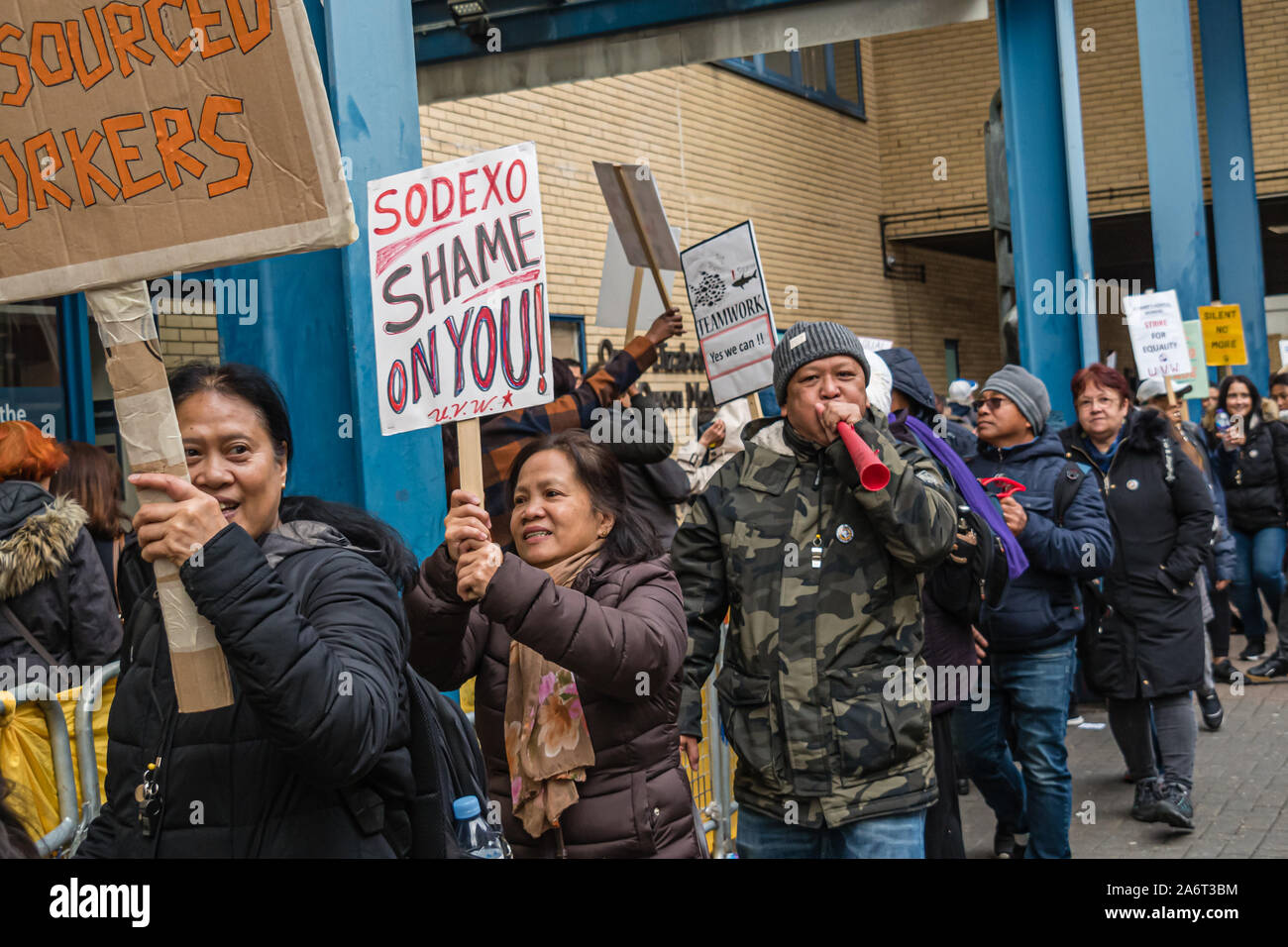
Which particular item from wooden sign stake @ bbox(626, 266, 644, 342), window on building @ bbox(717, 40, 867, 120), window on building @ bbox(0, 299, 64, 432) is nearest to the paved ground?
wooden sign stake @ bbox(626, 266, 644, 342)

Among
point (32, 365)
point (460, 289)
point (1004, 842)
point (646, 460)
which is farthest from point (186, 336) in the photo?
point (460, 289)

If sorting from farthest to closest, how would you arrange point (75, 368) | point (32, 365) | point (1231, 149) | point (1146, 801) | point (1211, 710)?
point (1231, 149) < point (75, 368) < point (32, 365) < point (1211, 710) < point (1146, 801)

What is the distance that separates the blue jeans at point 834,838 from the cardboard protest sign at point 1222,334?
9464mm

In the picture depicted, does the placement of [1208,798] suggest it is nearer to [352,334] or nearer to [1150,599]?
[1150,599]

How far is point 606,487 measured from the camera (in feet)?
11.1

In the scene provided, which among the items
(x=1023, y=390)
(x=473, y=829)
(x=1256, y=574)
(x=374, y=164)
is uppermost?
(x=374, y=164)

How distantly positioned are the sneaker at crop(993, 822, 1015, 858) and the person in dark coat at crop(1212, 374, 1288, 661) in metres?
5.08

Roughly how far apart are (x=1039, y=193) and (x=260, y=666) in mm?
8230

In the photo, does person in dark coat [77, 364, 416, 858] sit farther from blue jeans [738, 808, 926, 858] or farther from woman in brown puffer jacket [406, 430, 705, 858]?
blue jeans [738, 808, 926, 858]

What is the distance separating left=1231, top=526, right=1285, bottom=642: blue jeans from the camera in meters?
9.80

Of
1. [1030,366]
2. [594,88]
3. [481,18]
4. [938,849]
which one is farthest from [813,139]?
[938,849]

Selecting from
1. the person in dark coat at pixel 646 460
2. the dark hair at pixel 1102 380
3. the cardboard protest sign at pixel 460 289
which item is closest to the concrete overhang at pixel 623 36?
the dark hair at pixel 1102 380

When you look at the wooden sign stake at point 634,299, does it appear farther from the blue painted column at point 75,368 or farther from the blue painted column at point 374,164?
the blue painted column at point 75,368
